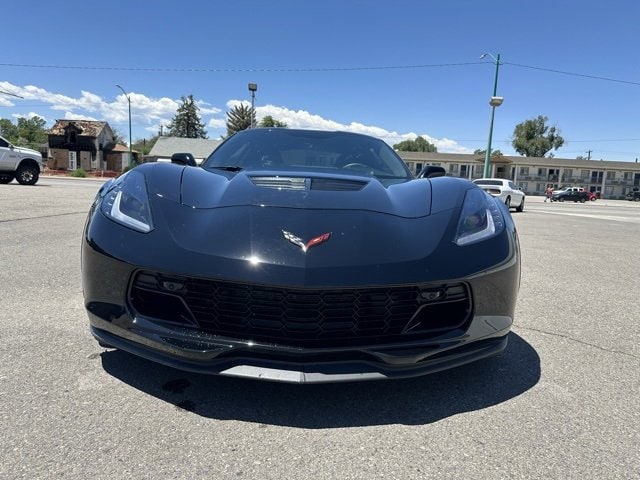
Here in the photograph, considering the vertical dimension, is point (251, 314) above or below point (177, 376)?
above

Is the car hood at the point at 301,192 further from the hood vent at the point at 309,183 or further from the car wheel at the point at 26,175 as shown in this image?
the car wheel at the point at 26,175

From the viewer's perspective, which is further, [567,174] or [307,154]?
[567,174]

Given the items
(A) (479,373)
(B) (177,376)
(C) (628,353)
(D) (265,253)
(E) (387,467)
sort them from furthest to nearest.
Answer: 1. (C) (628,353)
2. (A) (479,373)
3. (B) (177,376)
4. (D) (265,253)
5. (E) (387,467)

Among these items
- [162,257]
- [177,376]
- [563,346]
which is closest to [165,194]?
[162,257]

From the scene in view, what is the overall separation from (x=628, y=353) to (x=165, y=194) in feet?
9.04

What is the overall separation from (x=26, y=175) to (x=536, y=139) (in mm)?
82749

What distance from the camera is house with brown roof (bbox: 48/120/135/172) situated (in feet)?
168

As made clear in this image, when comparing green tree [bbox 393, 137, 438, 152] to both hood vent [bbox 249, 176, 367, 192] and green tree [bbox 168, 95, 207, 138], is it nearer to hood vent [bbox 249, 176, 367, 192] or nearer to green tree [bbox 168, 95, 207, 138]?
green tree [bbox 168, 95, 207, 138]

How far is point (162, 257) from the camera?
170 centimetres

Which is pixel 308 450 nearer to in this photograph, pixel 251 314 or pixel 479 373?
pixel 251 314

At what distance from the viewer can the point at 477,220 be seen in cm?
203

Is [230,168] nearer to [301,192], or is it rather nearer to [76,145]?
[301,192]

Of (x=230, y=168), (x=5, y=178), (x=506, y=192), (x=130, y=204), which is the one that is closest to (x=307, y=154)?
(x=230, y=168)

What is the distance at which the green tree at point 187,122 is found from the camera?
284ft
